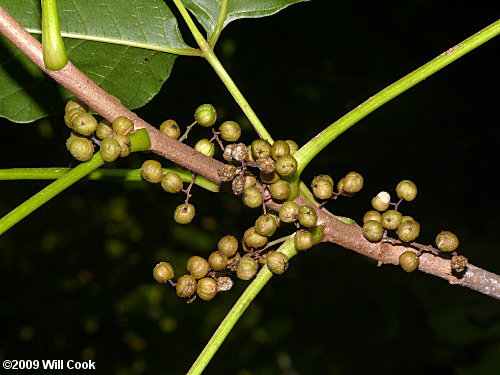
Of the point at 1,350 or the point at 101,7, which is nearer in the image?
the point at 101,7

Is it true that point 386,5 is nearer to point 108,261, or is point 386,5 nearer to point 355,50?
point 355,50

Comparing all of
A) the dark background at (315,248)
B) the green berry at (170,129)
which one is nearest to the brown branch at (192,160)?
the green berry at (170,129)

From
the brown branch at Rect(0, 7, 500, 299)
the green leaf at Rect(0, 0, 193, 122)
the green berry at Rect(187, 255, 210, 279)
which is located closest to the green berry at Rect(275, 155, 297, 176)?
the brown branch at Rect(0, 7, 500, 299)

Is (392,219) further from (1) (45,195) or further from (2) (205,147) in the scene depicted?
(1) (45,195)

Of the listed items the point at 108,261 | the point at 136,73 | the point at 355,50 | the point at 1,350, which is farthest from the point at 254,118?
the point at 1,350

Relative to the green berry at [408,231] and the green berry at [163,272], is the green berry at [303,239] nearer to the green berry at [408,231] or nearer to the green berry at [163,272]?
the green berry at [408,231]

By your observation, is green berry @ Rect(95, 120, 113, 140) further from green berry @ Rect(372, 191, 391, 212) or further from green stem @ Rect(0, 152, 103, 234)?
green berry @ Rect(372, 191, 391, 212)
